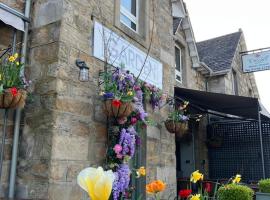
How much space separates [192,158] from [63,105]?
23.0 ft

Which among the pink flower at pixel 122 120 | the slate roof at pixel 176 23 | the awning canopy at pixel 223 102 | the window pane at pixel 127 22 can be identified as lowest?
the pink flower at pixel 122 120

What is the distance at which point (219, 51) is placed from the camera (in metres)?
14.7

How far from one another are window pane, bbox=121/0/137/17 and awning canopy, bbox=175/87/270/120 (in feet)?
7.44

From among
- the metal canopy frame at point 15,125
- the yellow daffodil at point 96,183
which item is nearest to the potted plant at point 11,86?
the metal canopy frame at point 15,125

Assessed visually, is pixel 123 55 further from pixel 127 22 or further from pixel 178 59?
pixel 178 59

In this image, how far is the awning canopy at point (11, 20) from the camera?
13.8 ft

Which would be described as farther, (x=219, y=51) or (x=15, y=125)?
(x=219, y=51)

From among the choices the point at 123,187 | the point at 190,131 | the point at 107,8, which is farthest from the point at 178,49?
the point at 123,187

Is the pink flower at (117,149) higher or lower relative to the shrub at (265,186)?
higher

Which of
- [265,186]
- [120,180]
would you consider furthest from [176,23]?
[120,180]

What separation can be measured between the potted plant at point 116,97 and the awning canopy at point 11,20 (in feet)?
4.70

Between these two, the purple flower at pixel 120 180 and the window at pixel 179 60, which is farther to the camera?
the window at pixel 179 60

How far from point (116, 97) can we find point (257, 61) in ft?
26.1

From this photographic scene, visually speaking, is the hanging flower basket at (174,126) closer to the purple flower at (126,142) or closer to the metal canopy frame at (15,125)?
the purple flower at (126,142)
